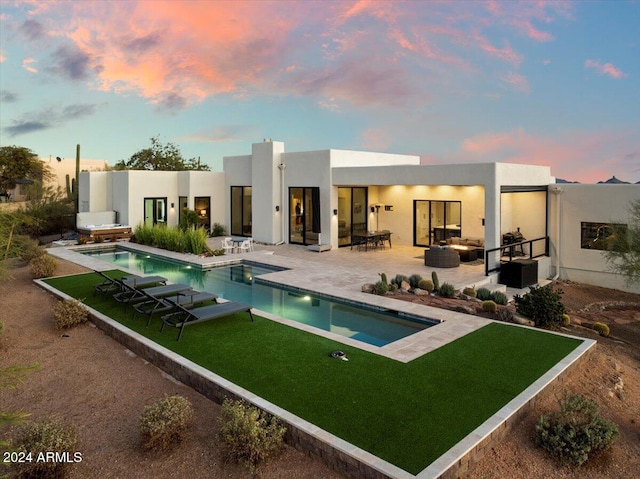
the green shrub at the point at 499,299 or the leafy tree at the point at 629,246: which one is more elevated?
the leafy tree at the point at 629,246

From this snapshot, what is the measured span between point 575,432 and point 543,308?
14.8ft

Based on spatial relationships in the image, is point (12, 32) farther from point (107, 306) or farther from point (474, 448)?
point (474, 448)

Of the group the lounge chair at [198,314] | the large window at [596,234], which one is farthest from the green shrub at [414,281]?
the large window at [596,234]

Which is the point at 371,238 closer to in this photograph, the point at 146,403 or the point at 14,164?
the point at 146,403

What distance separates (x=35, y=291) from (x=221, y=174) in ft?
43.6

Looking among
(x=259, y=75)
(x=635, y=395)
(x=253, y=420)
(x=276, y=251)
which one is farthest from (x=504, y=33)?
(x=253, y=420)

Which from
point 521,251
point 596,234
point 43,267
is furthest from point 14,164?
point 596,234

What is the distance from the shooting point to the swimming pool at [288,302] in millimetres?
9594

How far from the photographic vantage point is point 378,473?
14.7ft

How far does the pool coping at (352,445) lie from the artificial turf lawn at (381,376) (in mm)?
114

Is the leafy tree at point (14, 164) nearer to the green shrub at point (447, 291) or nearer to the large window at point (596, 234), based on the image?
the green shrub at point (447, 291)

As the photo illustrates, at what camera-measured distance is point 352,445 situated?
4887 millimetres

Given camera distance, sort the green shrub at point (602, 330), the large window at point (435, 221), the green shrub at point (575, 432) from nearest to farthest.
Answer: the green shrub at point (575, 432), the green shrub at point (602, 330), the large window at point (435, 221)

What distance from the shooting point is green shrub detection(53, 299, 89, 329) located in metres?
9.72
